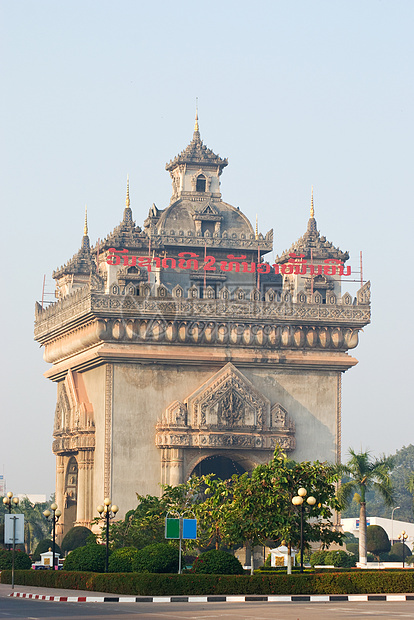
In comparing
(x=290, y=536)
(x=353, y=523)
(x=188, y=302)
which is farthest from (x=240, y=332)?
(x=353, y=523)

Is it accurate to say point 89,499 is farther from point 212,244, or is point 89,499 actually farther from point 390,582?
point 390,582

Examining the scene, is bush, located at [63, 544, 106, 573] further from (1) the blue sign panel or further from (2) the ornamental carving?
(2) the ornamental carving

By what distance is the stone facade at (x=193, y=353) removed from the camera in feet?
192

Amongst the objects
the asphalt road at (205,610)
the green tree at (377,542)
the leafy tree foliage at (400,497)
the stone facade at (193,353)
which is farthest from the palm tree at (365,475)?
the leafy tree foliage at (400,497)

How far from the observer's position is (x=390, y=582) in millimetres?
36500

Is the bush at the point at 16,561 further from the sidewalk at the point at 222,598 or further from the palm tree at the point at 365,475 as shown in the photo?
the palm tree at the point at 365,475

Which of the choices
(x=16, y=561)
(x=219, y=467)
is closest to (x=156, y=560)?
(x=16, y=561)

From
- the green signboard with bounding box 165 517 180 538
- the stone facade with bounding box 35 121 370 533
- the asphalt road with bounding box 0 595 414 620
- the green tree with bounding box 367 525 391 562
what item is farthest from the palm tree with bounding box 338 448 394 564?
the asphalt road with bounding box 0 595 414 620

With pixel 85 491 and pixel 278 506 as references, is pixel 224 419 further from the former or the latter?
pixel 278 506

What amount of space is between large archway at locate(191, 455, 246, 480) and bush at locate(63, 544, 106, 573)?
19838mm

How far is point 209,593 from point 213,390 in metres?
23.5

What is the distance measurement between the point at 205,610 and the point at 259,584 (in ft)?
17.8

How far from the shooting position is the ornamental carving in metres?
58.5

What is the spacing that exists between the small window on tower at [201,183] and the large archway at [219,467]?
13.9 metres
